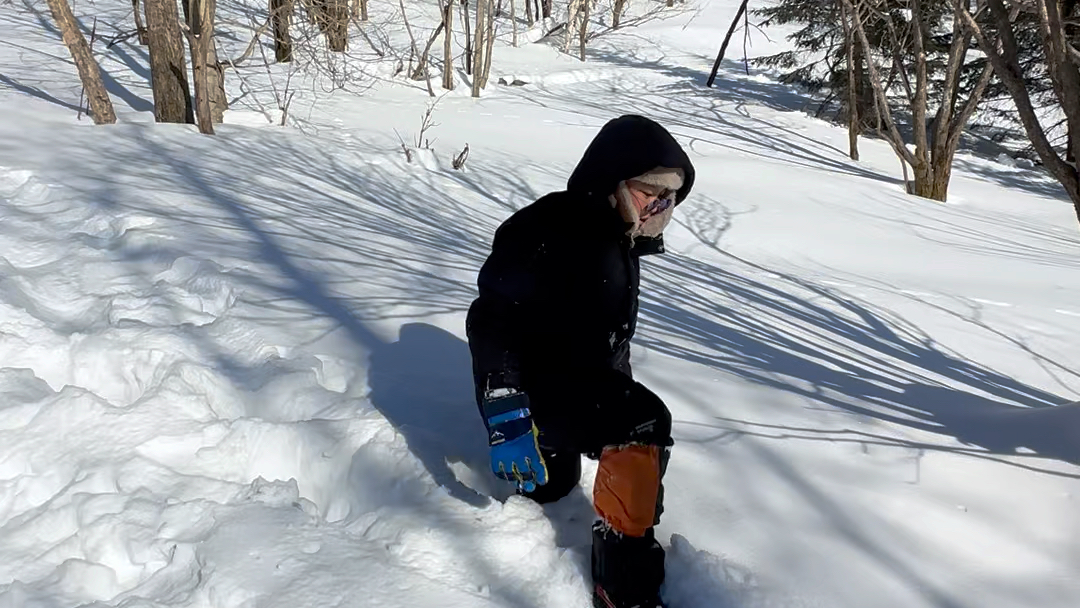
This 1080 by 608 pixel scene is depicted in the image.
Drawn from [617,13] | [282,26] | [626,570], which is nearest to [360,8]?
[617,13]

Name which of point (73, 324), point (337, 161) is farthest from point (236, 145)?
point (73, 324)

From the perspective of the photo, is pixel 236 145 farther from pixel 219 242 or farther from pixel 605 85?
pixel 605 85

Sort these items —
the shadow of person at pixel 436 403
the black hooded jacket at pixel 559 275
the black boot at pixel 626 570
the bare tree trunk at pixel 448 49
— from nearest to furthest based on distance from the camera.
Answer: the black boot at pixel 626 570, the black hooded jacket at pixel 559 275, the shadow of person at pixel 436 403, the bare tree trunk at pixel 448 49

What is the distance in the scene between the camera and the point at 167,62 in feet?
29.5

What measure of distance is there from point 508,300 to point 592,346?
281mm

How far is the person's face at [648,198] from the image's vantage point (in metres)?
2.03

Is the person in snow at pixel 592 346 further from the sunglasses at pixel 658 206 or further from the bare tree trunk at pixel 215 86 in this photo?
the bare tree trunk at pixel 215 86

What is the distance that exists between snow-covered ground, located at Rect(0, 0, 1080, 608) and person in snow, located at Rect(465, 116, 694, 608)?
210 millimetres

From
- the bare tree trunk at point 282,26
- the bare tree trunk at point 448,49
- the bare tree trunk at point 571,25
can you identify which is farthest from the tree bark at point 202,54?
the bare tree trunk at point 571,25

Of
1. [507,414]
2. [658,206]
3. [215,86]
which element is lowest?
[215,86]

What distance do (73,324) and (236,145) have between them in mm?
5903

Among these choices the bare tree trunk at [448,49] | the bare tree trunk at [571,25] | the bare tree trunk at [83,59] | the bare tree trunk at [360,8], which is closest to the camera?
the bare tree trunk at [83,59]

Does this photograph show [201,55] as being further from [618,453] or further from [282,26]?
[618,453]

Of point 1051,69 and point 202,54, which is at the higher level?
point 1051,69
